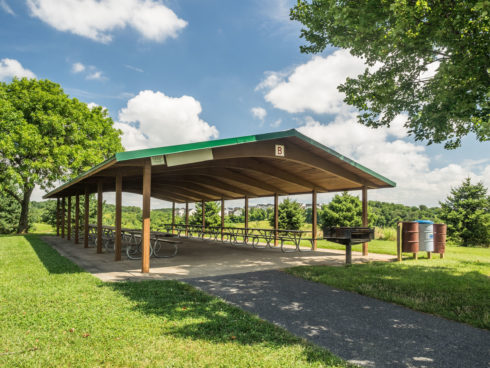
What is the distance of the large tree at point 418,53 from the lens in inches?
209

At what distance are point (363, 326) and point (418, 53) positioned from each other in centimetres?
627

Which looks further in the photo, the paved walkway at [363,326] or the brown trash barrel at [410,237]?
the brown trash barrel at [410,237]

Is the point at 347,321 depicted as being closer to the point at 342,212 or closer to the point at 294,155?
the point at 294,155

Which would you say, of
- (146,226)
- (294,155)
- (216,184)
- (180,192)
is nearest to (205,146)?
(146,226)

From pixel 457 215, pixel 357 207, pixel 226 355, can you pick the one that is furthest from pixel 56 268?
pixel 457 215

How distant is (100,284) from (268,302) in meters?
3.28

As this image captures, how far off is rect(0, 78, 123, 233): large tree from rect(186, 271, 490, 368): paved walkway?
18.5 metres

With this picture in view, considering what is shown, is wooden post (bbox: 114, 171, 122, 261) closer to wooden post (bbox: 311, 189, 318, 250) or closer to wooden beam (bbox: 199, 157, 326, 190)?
wooden beam (bbox: 199, 157, 326, 190)

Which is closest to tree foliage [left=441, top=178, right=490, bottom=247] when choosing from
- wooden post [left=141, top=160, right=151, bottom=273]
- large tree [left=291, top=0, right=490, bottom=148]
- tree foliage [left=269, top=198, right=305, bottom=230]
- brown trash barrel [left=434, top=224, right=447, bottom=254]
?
tree foliage [left=269, top=198, right=305, bottom=230]

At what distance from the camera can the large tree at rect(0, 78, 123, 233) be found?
Result: 1891 centimetres

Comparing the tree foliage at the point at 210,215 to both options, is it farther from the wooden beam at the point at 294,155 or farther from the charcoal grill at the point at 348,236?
the charcoal grill at the point at 348,236

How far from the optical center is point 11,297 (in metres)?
5.09

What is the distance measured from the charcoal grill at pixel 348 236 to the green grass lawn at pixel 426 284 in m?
0.61

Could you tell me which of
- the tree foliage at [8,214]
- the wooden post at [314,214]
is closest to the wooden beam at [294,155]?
the wooden post at [314,214]
